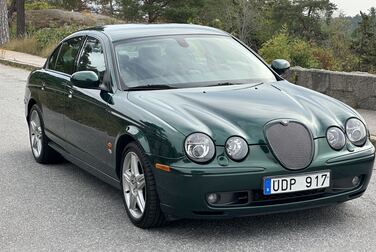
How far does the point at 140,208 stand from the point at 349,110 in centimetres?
176

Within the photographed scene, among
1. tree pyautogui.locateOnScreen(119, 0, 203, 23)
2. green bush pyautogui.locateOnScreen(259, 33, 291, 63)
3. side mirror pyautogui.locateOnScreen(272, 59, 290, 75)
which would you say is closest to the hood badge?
side mirror pyautogui.locateOnScreen(272, 59, 290, 75)

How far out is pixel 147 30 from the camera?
5.98 m

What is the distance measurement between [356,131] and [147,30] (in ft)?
7.19

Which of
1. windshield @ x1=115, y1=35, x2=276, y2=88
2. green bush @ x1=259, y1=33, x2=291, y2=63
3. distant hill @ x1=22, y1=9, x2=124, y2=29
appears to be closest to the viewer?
windshield @ x1=115, y1=35, x2=276, y2=88

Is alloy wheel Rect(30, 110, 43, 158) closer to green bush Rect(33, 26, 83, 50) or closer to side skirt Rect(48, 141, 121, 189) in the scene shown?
side skirt Rect(48, 141, 121, 189)

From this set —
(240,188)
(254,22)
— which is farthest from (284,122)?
(254,22)

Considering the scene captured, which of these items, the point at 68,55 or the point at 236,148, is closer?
the point at 236,148

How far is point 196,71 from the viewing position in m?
5.54

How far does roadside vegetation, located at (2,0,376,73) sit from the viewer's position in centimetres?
1881

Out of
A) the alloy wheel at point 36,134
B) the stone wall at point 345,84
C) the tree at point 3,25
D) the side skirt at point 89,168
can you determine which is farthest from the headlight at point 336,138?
the tree at point 3,25

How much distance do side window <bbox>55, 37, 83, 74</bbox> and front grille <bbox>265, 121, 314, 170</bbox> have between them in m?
2.65

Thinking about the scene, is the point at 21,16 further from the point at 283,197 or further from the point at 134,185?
the point at 283,197

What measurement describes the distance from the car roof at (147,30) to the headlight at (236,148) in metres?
1.85

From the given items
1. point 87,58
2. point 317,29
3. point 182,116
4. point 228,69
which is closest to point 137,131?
point 182,116
